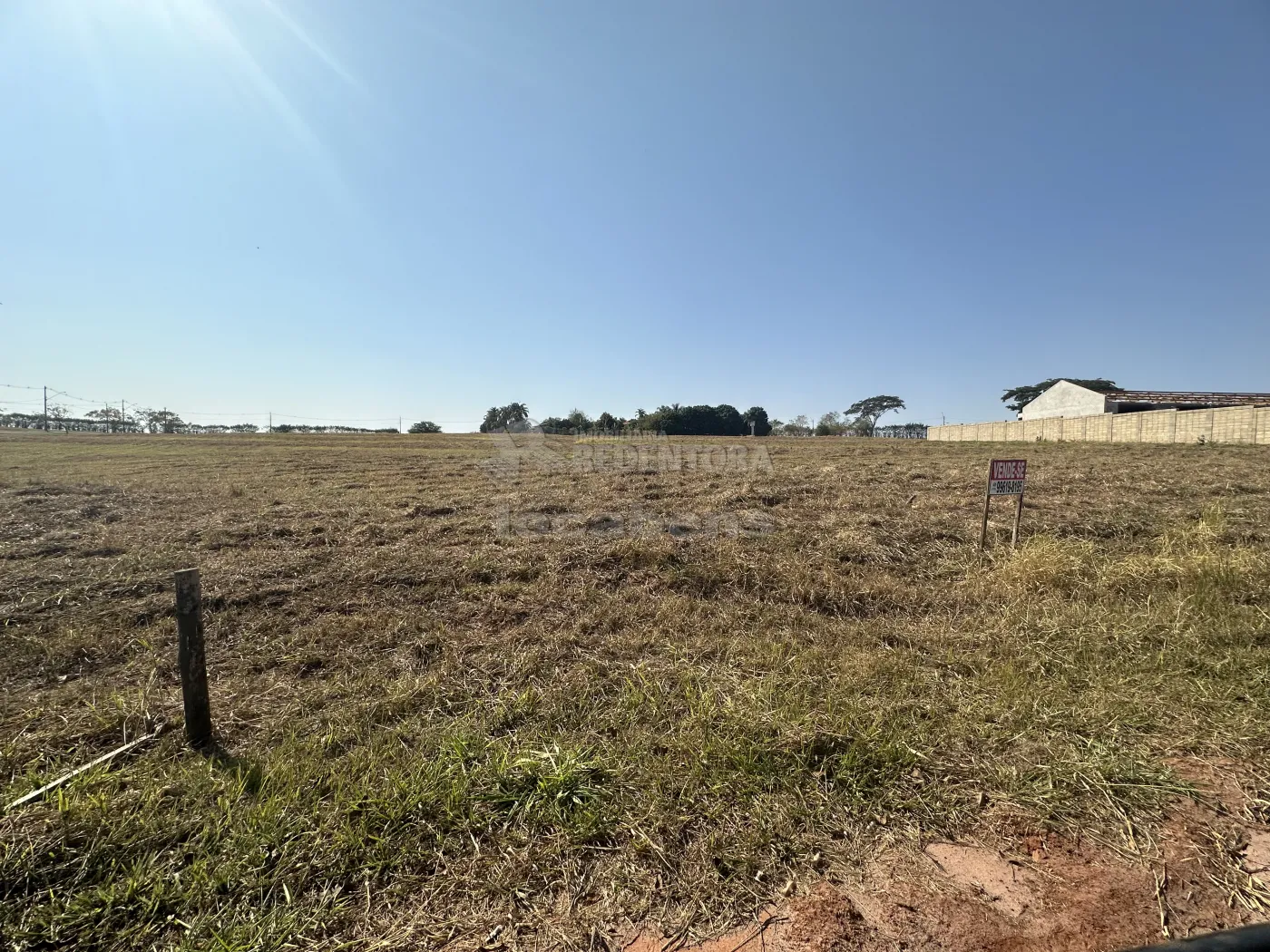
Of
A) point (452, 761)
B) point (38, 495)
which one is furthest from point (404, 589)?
point (38, 495)

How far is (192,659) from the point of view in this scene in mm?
2352

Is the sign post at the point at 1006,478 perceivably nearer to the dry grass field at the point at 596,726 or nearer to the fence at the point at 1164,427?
the dry grass field at the point at 596,726

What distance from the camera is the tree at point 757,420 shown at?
6656 cm

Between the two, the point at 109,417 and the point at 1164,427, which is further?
the point at 109,417

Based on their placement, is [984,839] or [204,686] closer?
[984,839]

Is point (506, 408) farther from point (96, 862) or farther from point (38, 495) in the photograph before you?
point (96, 862)

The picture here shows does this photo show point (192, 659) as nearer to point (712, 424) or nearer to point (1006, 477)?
point (1006, 477)

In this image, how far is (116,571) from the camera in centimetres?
496

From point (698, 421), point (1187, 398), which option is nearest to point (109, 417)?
point (698, 421)

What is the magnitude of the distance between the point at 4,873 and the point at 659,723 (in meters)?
2.36

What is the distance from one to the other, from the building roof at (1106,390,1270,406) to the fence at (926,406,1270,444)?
7458 millimetres

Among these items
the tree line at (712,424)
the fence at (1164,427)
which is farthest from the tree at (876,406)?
the fence at (1164,427)

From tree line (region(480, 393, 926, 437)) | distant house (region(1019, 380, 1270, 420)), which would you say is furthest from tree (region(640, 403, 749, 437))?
distant house (region(1019, 380, 1270, 420))

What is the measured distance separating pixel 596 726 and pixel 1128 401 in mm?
44915
